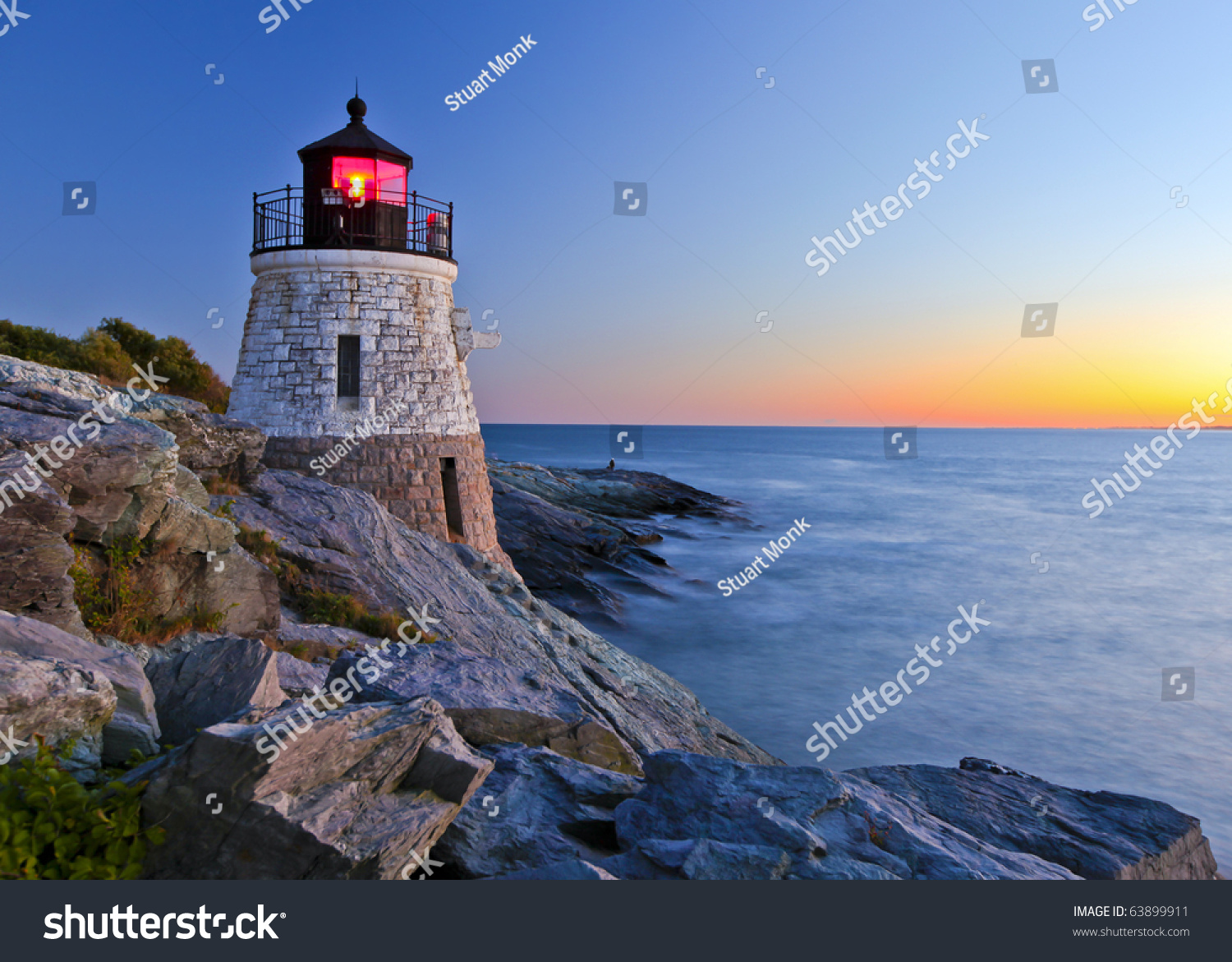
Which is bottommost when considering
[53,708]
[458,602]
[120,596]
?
[458,602]

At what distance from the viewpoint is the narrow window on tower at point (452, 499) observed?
49.8 feet

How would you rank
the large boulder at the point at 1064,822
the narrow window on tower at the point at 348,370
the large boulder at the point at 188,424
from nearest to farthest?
the large boulder at the point at 1064,822
the large boulder at the point at 188,424
the narrow window on tower at the point at 348,370

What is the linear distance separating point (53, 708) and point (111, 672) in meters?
0.67

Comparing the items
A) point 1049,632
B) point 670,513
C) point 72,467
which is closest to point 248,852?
point 72,467

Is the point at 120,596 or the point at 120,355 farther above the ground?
the point at 120,355

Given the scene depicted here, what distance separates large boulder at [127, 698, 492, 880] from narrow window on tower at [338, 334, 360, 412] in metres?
10.8

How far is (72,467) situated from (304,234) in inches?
375

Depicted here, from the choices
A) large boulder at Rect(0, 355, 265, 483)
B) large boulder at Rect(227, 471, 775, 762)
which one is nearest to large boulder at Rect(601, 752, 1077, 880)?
large boulder at Rect(227, 471, 775, 762)

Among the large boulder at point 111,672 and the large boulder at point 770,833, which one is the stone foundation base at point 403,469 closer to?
the large boulder at point 111,672

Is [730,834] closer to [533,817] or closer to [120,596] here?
[533,817]

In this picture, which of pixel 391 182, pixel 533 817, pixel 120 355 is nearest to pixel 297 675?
pixel 533 817

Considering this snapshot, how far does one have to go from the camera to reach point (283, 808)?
12.4 feet

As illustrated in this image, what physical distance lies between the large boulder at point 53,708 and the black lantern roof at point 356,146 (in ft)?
39.8

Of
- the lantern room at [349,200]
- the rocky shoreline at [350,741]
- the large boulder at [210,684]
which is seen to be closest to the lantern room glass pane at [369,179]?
the lantern room at [349,200]
